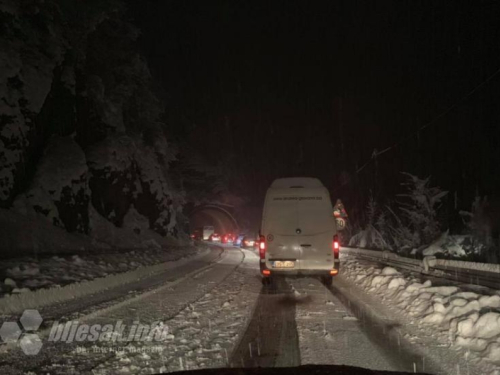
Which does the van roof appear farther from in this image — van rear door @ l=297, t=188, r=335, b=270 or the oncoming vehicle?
the oncoming vehicle

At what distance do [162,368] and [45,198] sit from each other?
16660 millimetres

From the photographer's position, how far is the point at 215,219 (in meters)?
89.6

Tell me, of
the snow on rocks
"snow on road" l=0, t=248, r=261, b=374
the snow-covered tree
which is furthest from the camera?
the snow-covered tree

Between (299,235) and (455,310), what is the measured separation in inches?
188

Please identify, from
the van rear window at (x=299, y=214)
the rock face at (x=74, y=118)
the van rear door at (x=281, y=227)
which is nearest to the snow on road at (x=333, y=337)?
the van rear door at (x=281, y=227)

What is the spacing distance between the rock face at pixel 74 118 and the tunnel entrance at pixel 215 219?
32.8m

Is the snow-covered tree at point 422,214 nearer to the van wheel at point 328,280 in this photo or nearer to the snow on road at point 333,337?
the van wheel at point 328,280

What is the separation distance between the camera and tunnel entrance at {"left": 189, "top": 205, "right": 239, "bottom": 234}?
6782 cm

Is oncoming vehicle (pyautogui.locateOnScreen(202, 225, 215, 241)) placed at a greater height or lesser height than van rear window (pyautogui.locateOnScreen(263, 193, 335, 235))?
lesser

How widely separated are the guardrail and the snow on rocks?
4.42 m

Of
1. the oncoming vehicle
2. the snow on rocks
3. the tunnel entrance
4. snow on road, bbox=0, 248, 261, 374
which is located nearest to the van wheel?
the snow on rocks

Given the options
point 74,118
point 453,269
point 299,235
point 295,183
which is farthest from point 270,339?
point 74,118

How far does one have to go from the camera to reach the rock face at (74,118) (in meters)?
18.1

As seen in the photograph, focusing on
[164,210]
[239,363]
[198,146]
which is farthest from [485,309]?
[198,146]
